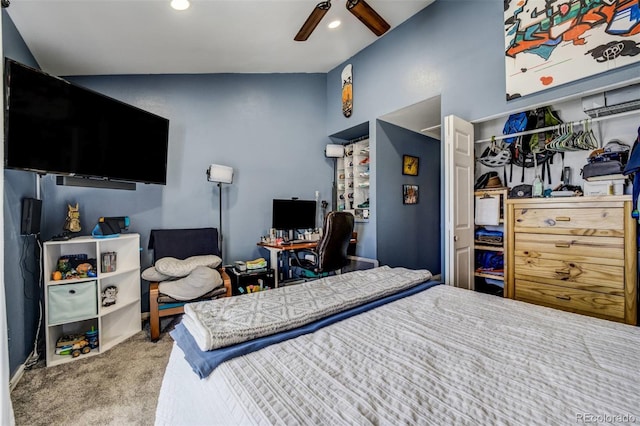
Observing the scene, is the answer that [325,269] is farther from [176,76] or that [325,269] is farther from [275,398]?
[176,76]

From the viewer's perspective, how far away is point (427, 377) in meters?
0.85

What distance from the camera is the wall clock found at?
3.87m

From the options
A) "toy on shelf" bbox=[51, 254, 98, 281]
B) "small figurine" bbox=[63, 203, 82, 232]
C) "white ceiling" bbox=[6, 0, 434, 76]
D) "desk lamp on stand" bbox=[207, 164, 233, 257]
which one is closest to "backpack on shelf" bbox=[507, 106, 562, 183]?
"white ceiling" bbox=[6, 0, 434, 76]

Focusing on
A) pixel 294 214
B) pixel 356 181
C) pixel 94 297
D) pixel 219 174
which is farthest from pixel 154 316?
pixel 356 181

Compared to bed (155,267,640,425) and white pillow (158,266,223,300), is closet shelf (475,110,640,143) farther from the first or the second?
white pillow (158,266,223,300)

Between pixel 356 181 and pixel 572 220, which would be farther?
pixel 356 181

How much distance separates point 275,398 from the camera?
0.74m

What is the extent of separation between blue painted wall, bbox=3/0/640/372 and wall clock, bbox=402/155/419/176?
0.89ft

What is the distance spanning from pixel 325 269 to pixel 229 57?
8.33 feet

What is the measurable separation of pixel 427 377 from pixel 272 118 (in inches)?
141

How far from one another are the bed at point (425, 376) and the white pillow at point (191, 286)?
5.11ft

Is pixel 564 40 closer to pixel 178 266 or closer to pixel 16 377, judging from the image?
pixel 178 266

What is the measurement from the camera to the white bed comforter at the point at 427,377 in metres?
0.70

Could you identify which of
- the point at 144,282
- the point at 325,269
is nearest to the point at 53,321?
the point at 144,282
